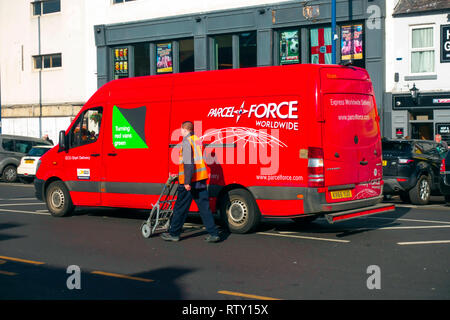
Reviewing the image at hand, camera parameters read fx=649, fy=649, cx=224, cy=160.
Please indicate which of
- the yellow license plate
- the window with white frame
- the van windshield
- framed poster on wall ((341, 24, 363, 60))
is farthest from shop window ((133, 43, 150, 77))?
the yellow license plate

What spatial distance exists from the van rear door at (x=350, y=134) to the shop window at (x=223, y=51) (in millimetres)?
17917

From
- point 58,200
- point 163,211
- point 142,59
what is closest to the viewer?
point 163,211

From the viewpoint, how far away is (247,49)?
28.0 m

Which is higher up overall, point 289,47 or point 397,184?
point 289,47

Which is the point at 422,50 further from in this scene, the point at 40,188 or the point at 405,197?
the point at 40,188

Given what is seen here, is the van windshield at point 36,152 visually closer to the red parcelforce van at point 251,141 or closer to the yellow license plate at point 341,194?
the red parcelforce van at point 251,141

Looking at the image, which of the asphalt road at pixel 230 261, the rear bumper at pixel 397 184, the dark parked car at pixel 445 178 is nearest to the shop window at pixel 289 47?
the rear bumper at pixel 397 184

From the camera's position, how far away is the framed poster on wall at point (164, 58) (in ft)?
99.7

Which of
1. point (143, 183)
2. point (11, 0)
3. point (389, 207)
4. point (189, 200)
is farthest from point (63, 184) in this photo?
point (11, 0)

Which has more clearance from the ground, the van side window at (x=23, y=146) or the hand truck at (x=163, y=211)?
the van side window at (x=23, y=146)

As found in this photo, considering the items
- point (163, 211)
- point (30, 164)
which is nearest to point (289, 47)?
point (30, 164)

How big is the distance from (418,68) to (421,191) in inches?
373

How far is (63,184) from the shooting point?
43.0 feet

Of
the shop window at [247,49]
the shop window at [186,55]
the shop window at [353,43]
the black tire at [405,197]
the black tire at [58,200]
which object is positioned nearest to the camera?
the black tire at [58,200]
